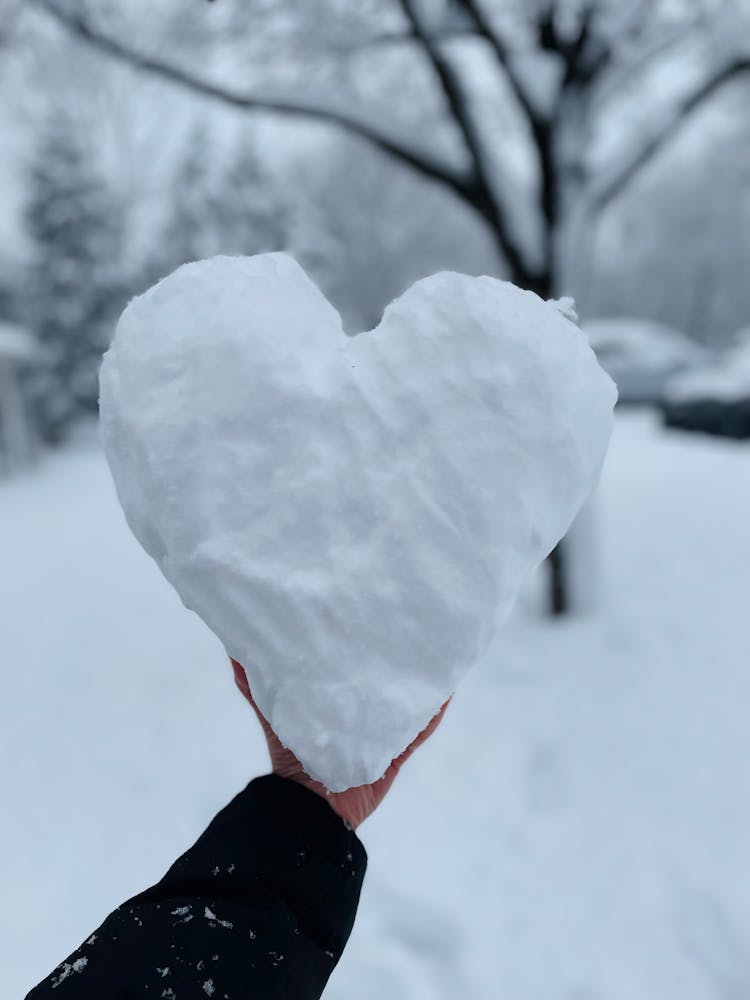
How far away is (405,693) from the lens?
3.54ft

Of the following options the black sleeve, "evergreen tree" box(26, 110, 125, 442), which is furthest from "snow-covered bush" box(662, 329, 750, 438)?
"evergreen tree" box(26, 110, 125, 442)

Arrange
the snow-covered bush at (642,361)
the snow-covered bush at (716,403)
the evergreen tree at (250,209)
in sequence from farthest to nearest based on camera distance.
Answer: the evergreen tree at (250,209), the snow-covered bush at (642,361), the snow-covered bush at (716,403)

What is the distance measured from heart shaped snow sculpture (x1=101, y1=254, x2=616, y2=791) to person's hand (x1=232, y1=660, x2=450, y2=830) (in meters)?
0.18

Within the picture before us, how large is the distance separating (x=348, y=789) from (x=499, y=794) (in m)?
1.78

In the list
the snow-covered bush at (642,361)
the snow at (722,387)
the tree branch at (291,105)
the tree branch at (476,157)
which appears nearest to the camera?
the tree branch at (291,105)

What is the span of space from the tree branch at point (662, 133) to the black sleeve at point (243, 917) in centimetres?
341

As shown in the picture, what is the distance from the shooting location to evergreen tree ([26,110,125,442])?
14.8m

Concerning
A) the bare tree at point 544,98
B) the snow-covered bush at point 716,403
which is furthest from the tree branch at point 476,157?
the snow-covered bush at point 716,403

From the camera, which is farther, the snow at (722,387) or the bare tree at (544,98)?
the snow at (722,387)

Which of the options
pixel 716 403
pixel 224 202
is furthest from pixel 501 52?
pixel 224 202

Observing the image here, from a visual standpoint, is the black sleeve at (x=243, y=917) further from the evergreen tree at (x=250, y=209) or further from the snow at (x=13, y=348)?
the evergreen tree at (x=250, y=209)

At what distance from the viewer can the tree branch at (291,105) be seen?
10.3 ft

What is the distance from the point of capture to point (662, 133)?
3484mm

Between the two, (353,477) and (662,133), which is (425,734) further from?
(662,133)
